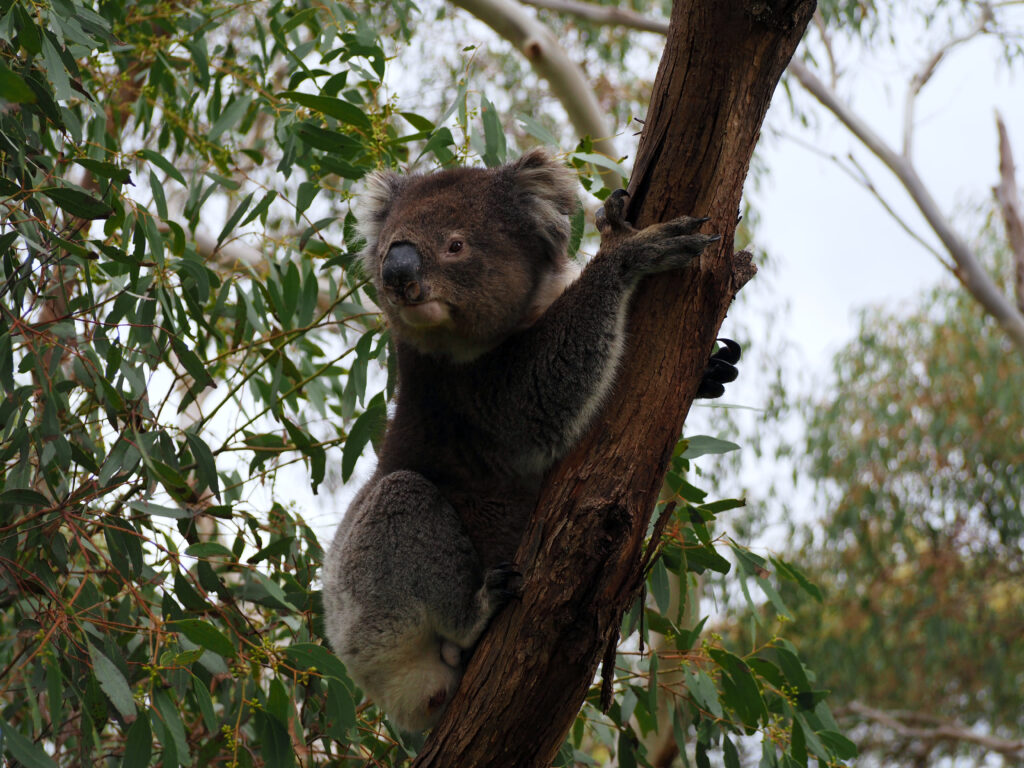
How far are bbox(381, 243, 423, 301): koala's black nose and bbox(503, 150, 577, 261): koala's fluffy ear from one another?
1.31ft

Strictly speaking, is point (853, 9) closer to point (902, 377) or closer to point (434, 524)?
point (902, 377)

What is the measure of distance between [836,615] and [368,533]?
7152mm

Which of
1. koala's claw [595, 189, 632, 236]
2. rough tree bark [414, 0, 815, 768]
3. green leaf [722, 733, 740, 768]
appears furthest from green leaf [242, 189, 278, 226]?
green leaf [722, 733, 740, 768]

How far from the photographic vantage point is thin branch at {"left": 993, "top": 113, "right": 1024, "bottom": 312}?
275 inches

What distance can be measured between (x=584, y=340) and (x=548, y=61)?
348cm

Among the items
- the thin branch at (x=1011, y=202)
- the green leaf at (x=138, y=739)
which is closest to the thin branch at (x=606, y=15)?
the thin branch at (x=1011, y=202)

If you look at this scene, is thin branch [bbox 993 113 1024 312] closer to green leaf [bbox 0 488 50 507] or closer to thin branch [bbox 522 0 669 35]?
thin branch [bbox 522 0 669 35]

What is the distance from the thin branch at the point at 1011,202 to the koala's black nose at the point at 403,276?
231 inches

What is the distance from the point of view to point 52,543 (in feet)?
8.24

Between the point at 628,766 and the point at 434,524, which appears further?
the point at 628,766

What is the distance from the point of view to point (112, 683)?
2.08 m

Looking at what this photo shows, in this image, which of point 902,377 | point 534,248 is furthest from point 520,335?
point 902,377

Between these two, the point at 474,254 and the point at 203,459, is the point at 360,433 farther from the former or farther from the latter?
the point at 474,254

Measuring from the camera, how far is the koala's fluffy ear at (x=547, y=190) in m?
2.70
